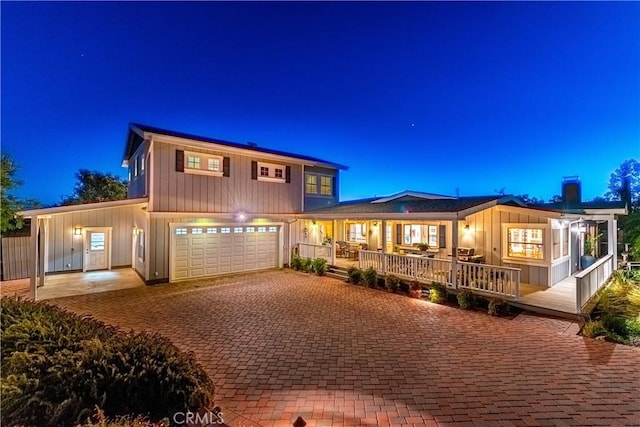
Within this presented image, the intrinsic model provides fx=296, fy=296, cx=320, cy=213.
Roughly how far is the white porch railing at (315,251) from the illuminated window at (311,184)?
3114mm

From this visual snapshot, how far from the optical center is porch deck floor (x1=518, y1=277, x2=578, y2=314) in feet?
24.9

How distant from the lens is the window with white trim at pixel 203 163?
11.9m

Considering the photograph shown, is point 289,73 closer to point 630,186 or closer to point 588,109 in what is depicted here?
point 630,186

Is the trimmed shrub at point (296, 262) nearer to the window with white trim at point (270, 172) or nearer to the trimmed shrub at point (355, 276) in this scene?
the trimmed shrub at point (355, 276)

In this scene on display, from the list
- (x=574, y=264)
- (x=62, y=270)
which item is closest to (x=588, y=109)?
(x=574, y=264)

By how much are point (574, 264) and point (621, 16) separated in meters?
9.01

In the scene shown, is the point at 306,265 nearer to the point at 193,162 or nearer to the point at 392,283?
the point at 392,283

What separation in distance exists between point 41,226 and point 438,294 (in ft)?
49.7

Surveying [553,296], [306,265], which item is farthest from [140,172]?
[553,296]

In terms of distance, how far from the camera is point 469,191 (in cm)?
9638

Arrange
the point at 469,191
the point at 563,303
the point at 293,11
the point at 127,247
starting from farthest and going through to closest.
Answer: the point at 469,191 < the point at 127,247 < the point at 293,11 < the point at 563,303

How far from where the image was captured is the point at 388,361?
16.5 feet

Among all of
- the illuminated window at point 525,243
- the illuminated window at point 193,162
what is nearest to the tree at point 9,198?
the illuminated window at point 193,162

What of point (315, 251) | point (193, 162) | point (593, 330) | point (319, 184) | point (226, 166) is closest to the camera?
point (593, 330)
